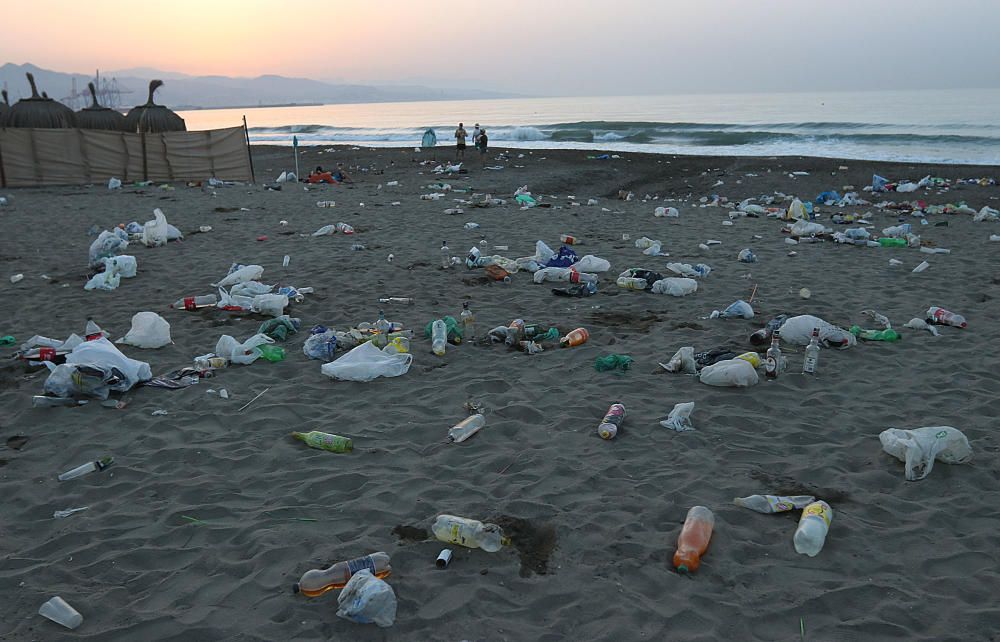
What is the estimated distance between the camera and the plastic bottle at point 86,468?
3410 millimetres

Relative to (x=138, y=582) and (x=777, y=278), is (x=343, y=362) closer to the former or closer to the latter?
(x=138, y=582)

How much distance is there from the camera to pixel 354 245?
8.99 metres

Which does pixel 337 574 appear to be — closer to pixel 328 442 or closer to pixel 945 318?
pixel 328 442

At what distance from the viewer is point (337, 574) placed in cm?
259

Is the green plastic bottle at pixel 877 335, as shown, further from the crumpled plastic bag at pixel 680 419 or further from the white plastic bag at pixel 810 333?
the crumpled plastic bag at pixel 680 419

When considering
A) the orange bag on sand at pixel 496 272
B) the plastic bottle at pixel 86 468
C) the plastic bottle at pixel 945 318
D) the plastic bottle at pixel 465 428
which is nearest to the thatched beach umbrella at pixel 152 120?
the orange bag on sand at pixel 496 272

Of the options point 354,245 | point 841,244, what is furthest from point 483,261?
point 841,244

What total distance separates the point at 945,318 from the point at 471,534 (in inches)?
200

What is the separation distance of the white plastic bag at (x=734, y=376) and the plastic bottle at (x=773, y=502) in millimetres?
1399

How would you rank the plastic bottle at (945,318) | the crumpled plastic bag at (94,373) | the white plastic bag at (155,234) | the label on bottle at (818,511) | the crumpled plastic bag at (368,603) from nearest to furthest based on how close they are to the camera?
the crumpled plastic bag at (368,603), the label on bottle at (818,511), the crumpled plastic bag at (94,373), the plastic bottle at (945,318), the white plastic bag at (155,234)

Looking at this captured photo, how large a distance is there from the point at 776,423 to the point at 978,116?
4685 cm

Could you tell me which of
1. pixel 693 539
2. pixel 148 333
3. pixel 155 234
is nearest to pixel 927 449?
pixel 693 539

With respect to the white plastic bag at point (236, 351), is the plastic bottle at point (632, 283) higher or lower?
higher

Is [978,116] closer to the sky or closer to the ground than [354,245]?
closer to the sky
